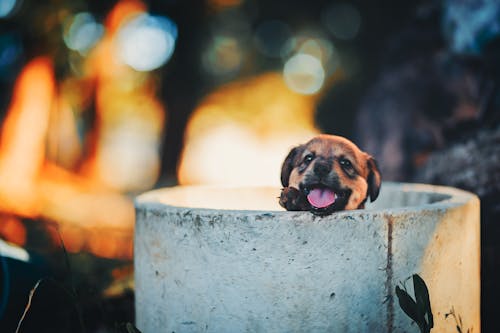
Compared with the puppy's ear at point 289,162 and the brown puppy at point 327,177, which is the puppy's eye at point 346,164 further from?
the puppy's ear at point 289,162

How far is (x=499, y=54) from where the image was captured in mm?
4988

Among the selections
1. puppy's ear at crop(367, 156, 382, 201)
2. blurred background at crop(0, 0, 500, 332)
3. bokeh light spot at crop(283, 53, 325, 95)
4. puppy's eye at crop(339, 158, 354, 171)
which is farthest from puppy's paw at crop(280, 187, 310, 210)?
bokeh light spot at crop(283, 53, 325, 95)

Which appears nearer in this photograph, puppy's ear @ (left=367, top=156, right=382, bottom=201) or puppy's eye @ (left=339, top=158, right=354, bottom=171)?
puppy's eye @ (left=339, top=158, right=354, bottom=171)

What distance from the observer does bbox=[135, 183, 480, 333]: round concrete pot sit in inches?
101

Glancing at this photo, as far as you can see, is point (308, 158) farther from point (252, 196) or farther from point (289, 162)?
point (252, 196)

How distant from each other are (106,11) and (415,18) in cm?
506

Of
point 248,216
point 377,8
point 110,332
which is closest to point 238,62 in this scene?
point 377,8

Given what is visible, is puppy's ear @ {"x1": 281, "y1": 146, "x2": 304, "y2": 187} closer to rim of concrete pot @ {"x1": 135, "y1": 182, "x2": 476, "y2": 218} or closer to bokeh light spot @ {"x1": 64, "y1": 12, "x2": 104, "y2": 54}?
rim of concrete pot @ {"x1": 135, "y1": 182, "x2": 476, "y2": 218}

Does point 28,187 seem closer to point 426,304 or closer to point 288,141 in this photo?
point 426,304

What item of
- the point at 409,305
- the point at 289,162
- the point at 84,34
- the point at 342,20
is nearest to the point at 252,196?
the point at 289,162

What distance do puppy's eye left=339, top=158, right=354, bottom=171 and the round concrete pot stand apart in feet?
1.70

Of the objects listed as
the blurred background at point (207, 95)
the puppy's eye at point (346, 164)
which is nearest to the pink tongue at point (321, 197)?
the puppy's eye at point (346, 164)

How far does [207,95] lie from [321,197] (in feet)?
24.2

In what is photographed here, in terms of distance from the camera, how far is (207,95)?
989 centimetres
